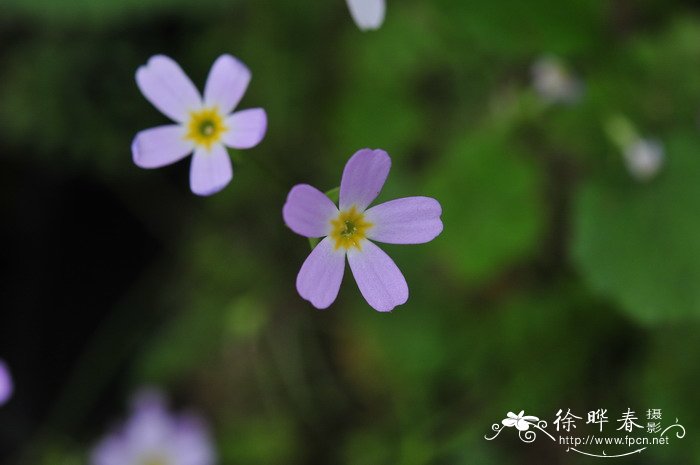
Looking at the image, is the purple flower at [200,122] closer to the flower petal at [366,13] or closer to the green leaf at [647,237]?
the flower petal at [366,13]

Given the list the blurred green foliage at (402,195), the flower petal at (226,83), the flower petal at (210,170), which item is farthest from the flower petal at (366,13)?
the blurred green foliage at (402,195)

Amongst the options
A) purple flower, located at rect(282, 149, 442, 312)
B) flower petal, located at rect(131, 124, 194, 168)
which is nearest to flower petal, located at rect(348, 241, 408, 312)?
purple flower, located at rect(282, 149, 442, 312)

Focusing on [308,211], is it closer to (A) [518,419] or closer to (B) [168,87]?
(B) [168,87]

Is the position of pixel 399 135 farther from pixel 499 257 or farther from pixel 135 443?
pixel 135 443

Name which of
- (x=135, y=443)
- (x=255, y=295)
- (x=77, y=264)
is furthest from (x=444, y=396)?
(x=77, y=264)

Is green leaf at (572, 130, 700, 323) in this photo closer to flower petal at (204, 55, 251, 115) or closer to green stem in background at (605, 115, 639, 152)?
green stem in background at (605, 115, 639, 152)

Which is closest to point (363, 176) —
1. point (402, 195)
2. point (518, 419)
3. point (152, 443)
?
point (518, 419)
